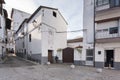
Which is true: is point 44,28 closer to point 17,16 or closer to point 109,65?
point 109,65

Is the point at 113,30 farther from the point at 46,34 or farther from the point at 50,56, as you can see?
the point at 50,56

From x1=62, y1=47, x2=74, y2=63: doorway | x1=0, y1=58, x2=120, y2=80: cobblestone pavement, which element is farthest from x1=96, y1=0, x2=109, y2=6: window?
x1=62, y1=47, x2=74, y2=63: doorway

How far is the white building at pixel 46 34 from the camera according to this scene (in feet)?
86.1

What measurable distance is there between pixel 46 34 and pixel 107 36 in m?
9.88

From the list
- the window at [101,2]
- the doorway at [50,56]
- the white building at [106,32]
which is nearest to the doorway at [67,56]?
the doorway at [50,56]

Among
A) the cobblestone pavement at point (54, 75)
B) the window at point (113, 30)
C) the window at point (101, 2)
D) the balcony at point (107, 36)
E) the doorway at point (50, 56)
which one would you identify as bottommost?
the cobblestone pavement at point (54, 75)

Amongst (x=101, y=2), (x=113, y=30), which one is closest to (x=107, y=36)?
(x=113, y=30)

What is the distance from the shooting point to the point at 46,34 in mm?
26625

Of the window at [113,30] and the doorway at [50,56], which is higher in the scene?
the window at [113,30]

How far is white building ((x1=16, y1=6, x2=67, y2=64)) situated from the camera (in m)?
26.2

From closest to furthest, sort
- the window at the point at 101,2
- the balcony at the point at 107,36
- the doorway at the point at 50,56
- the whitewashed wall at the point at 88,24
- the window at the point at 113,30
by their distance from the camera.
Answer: the balcony at the point at 107,36 < the window at the point at 113,30 < the window at the point at 101,2 < the whitewashed wall at the point at 88,24 < the doorway at the point at 50,56

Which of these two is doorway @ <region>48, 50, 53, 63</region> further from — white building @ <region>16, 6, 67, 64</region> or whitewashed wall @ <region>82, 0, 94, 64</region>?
whitewashed wall @ <region>82, 0, 94, 64</region>

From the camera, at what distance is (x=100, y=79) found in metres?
12.7

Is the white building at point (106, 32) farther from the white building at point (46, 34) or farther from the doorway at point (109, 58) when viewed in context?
the white building at point (46, 34)
